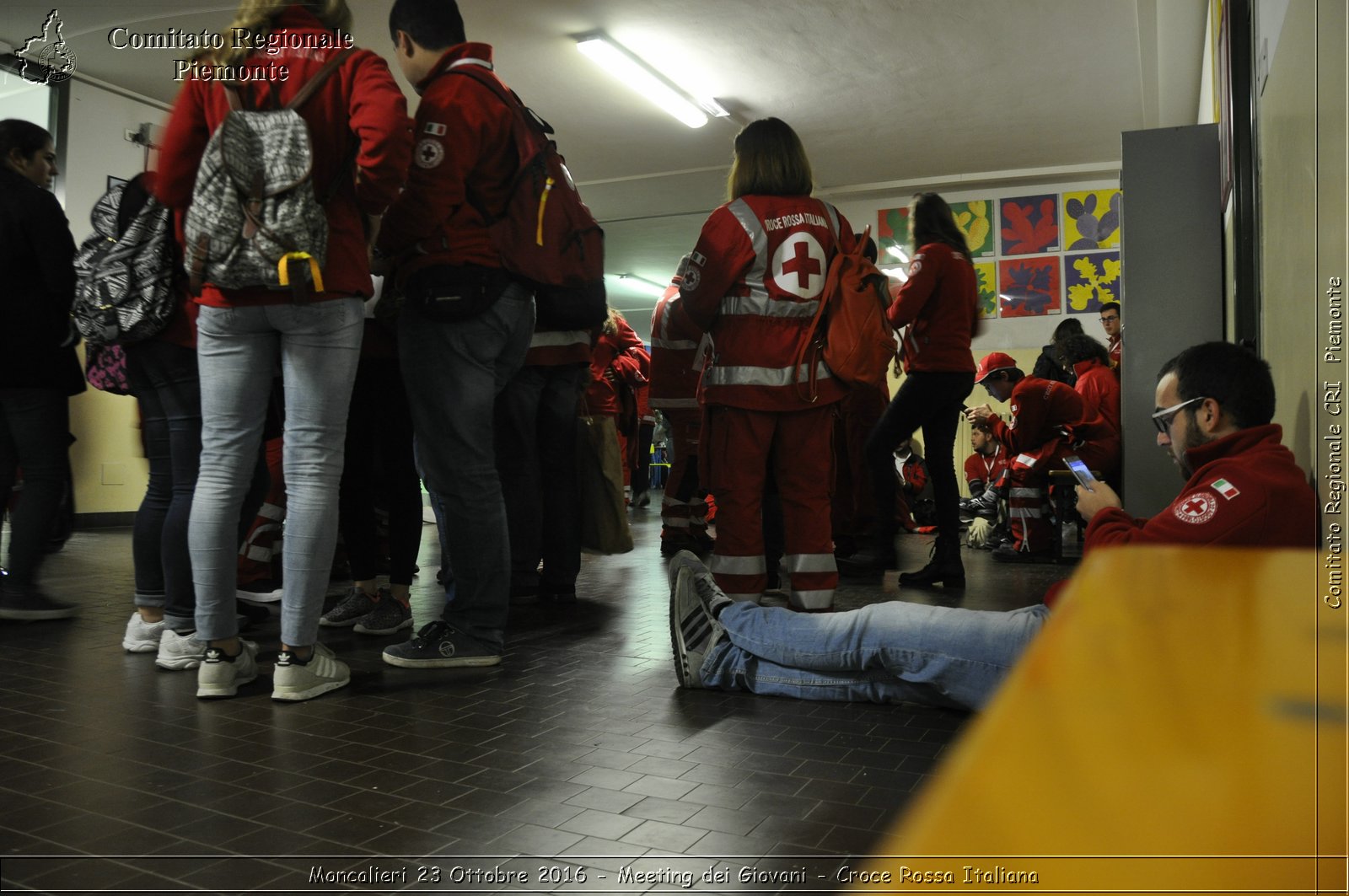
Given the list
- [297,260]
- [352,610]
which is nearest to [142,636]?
[352,610]

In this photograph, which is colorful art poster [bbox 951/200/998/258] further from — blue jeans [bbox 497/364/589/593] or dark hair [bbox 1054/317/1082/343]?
blue jeans [bbox 497/364/589/593]

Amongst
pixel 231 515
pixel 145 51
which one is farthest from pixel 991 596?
pixel 145 51

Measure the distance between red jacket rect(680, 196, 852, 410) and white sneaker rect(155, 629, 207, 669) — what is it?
67.6 inches

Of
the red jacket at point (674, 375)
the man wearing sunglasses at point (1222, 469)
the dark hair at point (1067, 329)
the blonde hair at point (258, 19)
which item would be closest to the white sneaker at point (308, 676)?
the blonde hair at point (258, 19)

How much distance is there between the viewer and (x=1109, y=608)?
56 centimetres

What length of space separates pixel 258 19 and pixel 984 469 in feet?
22.2

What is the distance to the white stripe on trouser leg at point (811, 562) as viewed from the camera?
11.0 ft

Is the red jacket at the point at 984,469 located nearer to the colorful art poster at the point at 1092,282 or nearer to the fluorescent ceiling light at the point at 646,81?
the colorful art poster at the point at 1092,282

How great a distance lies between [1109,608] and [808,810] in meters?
1.24

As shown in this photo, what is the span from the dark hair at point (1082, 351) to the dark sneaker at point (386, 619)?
4.51 m

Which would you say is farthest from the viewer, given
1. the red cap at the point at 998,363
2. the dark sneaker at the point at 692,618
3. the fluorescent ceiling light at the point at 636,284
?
the fluorescent ceiling light at the point at 636,284

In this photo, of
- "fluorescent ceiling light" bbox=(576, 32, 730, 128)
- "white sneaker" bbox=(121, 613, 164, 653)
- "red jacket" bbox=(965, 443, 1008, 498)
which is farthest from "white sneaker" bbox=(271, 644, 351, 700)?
"fluorescent ceiling light" bbox=(576, 32, 730, 128)

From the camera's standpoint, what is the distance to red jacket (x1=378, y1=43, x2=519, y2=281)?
8.79ft

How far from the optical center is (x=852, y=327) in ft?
11.0
